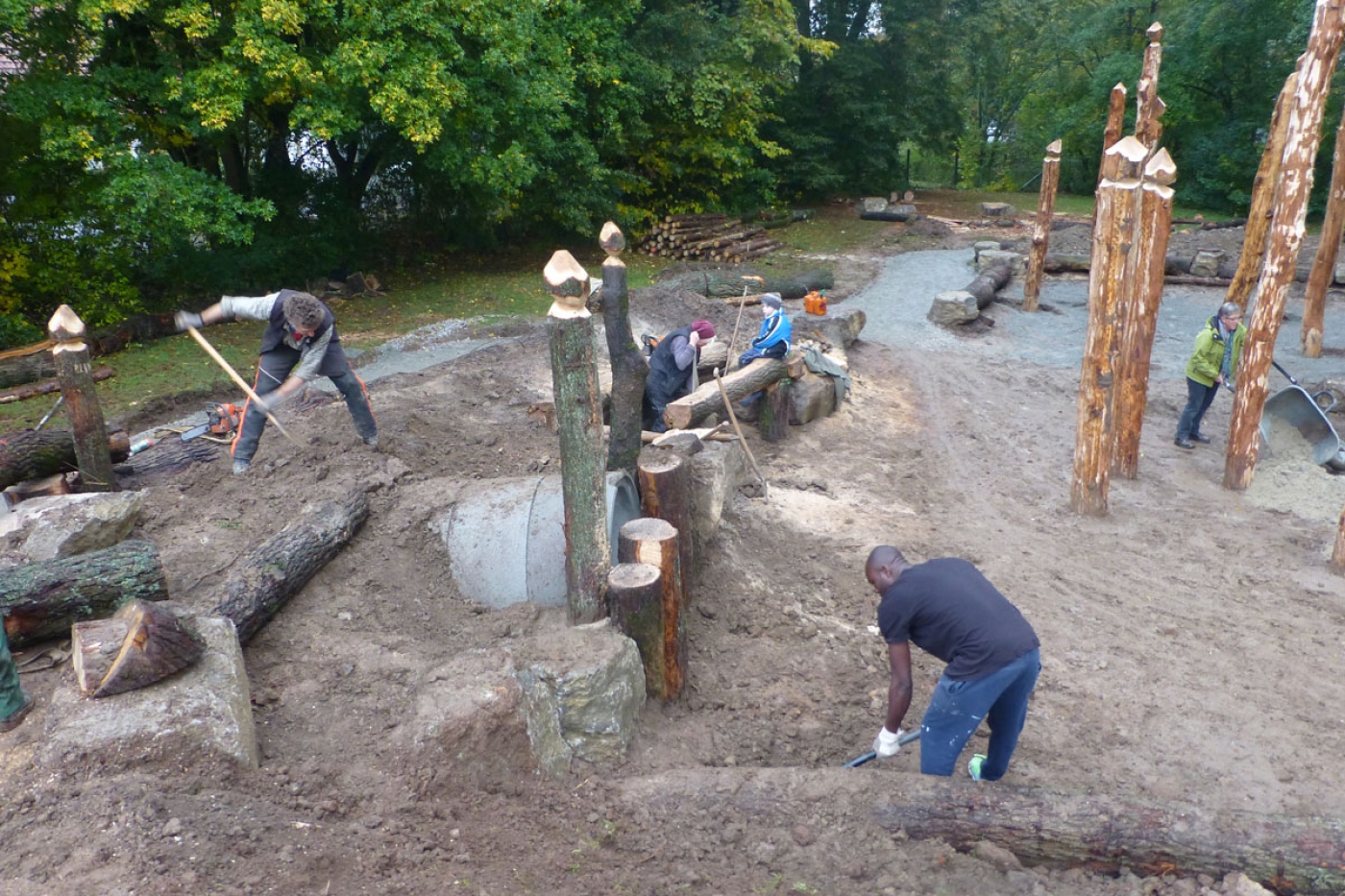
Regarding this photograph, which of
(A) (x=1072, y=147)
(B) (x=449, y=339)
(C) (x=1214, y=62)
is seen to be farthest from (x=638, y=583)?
(A) (x=1072, y=147)

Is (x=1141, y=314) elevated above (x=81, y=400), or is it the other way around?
(x=1141, y=314)

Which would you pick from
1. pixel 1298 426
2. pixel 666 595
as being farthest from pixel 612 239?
pixel 1298 426

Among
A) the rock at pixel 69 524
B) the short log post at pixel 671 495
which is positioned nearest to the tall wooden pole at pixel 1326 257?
the short log post at pixel 671 495

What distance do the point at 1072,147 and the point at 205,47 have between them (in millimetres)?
25622

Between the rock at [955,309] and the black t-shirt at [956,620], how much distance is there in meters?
10.3

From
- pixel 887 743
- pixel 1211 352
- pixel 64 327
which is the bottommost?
pixel 887 743

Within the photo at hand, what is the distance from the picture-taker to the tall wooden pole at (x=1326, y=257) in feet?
36.7

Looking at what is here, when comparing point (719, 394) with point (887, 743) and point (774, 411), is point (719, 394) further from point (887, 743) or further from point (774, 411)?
point (887, 743)

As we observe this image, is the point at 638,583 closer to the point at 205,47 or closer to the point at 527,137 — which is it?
the point at 205,47

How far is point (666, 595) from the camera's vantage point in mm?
4949

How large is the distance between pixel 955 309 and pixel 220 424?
403 inches

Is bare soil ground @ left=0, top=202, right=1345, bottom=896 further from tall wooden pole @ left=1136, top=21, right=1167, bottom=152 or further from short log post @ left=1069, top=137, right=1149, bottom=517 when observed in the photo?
tall wooden pole @ left=1136, top=21, right=1167, bottom=152

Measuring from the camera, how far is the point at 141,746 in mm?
3637

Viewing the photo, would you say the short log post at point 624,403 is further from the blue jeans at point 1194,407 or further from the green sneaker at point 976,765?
the blue jeans at point 1194,407
